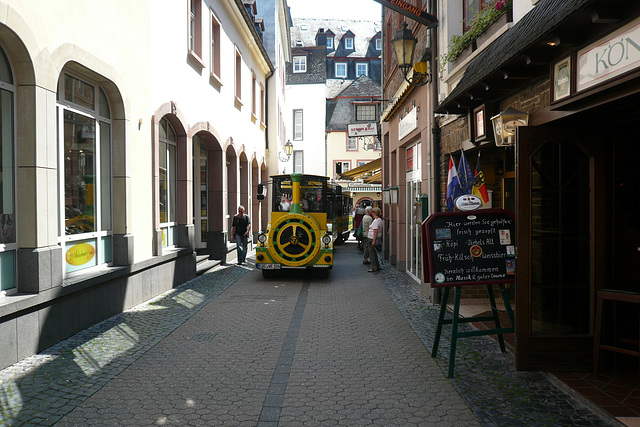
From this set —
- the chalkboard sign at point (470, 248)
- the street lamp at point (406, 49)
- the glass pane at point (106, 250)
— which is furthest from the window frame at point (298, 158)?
the chalkboard sign at point (470, 248)

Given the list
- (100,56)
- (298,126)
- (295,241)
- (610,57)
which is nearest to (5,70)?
(100,56)

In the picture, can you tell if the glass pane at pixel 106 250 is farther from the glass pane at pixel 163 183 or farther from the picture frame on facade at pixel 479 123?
the picture frame on facade at pixel 479 123

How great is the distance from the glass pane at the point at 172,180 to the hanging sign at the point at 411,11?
5914 mm

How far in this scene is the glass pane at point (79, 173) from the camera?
7.73m

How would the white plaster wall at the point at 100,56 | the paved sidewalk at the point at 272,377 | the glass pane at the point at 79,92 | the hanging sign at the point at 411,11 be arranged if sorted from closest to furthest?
1. the paved sidewalk at the point at 272,377
2. the white plaster wall at the point at 100,56
3. the glass pane at the point at 79,92
4. the hanging sign at the point at 411,11

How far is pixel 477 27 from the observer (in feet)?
25.0

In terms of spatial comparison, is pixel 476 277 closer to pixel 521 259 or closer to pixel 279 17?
pixel 521 259

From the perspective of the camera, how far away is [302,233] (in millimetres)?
12750

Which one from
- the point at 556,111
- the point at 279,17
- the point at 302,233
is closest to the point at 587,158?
the point at 556,111

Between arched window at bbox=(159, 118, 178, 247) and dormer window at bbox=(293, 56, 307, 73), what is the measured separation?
102 ft

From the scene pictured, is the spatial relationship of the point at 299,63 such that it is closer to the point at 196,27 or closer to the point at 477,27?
the point at 196,27

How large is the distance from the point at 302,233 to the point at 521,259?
779 cm

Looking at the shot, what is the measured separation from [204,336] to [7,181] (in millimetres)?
2956

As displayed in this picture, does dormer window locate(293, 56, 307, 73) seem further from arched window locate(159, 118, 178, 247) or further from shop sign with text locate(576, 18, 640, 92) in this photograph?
shop sign with text locate(576, 18, 640, 92)
